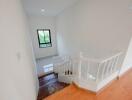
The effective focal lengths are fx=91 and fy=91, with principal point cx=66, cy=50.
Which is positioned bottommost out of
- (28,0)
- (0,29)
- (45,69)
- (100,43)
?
(45,69)

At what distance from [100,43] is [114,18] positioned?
881 millimetres

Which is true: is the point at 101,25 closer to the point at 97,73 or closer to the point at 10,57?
the point at 97,73

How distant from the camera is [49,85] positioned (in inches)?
157

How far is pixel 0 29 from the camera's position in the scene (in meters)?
1.04

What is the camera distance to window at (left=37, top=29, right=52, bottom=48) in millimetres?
6625

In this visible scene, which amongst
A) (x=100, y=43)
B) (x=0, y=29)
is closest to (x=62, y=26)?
(x=100, y=43)

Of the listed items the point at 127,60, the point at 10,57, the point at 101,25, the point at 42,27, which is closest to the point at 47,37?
the point at 42,27

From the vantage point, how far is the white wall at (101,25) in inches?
93.0

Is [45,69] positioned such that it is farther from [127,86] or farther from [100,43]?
[127,86]

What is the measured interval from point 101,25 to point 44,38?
4.76 meters

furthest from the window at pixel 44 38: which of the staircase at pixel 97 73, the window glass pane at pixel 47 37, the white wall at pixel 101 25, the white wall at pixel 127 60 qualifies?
the white wall at pixel 127 60

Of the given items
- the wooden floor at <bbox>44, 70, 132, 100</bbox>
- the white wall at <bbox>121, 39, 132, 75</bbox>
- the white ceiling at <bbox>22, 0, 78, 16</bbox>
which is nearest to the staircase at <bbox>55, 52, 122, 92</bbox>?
the wooden floor at <bbox>44, 70, 132, 100</bbox>

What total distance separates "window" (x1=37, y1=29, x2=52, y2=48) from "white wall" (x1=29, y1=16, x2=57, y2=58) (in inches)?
9.0

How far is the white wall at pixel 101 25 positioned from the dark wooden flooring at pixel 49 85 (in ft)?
6.21
